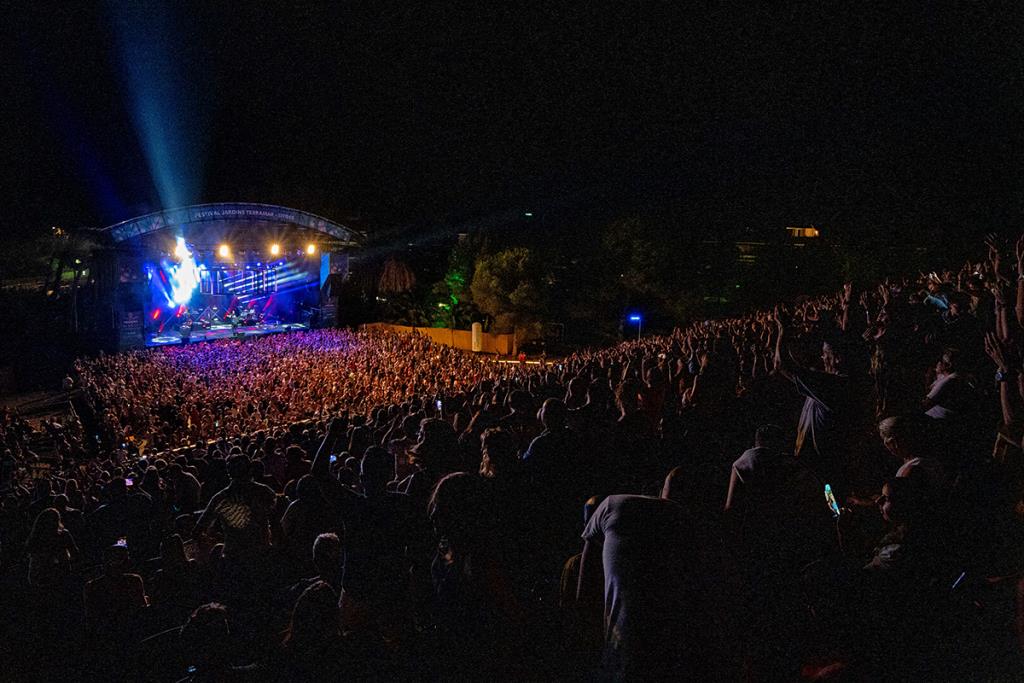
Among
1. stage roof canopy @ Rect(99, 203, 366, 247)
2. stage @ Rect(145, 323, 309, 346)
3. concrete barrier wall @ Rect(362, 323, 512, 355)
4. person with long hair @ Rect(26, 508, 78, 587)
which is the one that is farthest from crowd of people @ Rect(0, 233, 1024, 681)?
stage @ Rect(145, 323, 309, 346)

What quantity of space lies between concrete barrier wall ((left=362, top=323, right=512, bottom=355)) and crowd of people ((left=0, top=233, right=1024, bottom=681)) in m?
22.3

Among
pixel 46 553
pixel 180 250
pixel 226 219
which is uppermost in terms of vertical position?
pixel 226 219

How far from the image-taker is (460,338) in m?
29.4

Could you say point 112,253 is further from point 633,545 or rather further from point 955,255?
point 955,255

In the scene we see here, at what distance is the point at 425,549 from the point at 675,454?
219 cm

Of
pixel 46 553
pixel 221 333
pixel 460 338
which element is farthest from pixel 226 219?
pixel 46 553

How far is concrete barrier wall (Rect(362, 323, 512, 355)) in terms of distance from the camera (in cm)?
2777

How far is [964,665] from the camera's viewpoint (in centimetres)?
206

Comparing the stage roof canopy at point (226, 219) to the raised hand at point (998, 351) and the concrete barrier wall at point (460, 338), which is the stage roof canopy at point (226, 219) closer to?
the concrete barrier wall at point (460, 338)

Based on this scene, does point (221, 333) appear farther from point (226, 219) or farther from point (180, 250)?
point (226, 219)

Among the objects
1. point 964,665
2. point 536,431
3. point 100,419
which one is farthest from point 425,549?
point 100,419

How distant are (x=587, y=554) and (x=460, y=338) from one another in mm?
27545

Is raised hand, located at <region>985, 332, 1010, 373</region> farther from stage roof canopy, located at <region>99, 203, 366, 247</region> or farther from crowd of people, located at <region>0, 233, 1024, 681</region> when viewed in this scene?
stage roof canopy, located at <region>99, 203, 366, 247</region>

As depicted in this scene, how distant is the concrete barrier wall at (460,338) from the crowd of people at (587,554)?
22.3m
